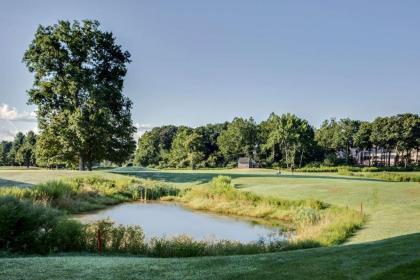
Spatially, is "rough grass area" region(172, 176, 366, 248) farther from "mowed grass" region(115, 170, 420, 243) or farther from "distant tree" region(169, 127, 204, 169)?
"distant tree" region(169, 127, 204, 169)

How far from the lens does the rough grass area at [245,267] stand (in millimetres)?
7457

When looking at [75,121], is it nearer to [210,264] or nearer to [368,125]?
[210,264]

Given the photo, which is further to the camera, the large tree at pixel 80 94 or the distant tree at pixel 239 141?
the distant tree at pixel 239 141

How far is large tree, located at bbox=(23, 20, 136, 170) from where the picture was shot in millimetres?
41188

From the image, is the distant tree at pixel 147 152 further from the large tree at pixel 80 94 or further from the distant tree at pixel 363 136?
the large tree at pixel 80 94

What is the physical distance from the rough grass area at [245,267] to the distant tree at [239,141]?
306 ft

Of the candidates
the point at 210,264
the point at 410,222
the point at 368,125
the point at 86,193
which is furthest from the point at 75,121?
the point at 368,125

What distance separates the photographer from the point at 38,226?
13.7 meters

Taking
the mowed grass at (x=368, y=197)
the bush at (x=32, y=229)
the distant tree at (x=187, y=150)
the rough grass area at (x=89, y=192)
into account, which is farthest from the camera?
the distant tree at (x=187, y=150)

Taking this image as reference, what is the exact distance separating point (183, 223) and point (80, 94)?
75.4ft

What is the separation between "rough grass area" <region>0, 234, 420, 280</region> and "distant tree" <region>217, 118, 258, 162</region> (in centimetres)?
9340

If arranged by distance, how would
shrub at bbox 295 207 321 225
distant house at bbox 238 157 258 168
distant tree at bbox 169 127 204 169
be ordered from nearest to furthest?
shrub at bbox 295 207 321 225 → distant house at bbox 238 157 258 168 → distant tree at bbox 169 127 204 169

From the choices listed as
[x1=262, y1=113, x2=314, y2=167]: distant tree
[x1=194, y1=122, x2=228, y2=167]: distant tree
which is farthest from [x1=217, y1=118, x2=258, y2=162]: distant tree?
[x1=262, y1=113, x2=314, y2=167]: distant tree

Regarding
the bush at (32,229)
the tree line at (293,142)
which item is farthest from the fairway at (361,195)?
the tree line at (293,142)
